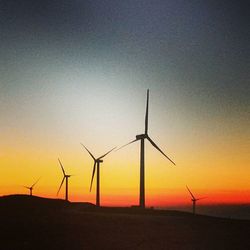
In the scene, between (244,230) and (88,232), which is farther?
(244,230)

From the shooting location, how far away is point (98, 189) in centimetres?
11669

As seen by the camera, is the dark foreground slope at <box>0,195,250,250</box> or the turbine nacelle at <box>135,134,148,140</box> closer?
the dark foreground slope at <box>0,195,250,250</box>

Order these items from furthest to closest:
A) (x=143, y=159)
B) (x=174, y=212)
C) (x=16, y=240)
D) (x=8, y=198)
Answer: (x=8, y=198) → (x=174, y=212) → (x=143, y=159) → (x=16, y=240)

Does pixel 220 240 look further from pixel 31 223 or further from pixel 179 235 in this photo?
pixel 31 223

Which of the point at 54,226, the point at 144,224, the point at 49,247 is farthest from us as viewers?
the point at 144,224

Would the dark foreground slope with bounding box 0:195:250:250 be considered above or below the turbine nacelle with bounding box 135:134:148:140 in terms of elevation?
below

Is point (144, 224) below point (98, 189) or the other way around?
below

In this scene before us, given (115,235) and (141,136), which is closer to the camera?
(115,235)

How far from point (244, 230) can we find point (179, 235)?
12862 mm

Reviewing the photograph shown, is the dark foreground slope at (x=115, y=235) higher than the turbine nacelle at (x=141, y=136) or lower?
lower

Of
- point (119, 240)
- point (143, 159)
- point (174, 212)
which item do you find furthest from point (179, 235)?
point (174, 212)

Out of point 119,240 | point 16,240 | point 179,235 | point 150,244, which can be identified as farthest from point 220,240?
point 16,240

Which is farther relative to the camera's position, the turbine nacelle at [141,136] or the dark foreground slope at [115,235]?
the turbine nacelle at [141,136]

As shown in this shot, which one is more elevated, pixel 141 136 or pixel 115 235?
pixel 141 136
